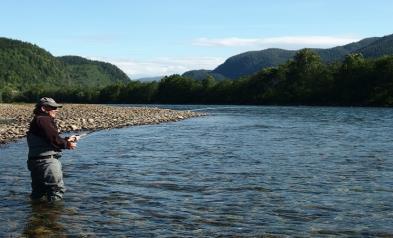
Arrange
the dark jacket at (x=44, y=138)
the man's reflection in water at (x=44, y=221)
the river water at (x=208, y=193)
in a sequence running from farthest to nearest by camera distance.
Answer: the dark jacket at (x=44, y=138), the river water at (x=208, y=193), the man's reflection in water at (x=44, y=221)

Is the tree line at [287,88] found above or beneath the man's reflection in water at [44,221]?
above

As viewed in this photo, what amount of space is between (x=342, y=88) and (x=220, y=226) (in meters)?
120

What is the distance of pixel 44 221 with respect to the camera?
31.8 ft

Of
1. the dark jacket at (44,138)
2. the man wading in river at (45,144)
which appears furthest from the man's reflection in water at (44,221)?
the dark jacket at (44,138)

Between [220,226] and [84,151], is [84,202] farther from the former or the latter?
[84,151]

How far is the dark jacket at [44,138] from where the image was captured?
10.4 metres

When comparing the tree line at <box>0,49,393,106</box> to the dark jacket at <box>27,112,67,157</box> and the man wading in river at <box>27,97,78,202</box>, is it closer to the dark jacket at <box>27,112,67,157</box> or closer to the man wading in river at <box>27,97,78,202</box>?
the man wading in river at <box>27,97,78,202</box>

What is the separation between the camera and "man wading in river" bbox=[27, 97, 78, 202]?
1041 centimetres

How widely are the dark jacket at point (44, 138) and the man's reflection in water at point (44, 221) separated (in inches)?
47.0

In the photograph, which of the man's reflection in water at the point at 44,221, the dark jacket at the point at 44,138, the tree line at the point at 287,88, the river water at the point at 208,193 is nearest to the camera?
the man's reflection in water at the point at 44,221

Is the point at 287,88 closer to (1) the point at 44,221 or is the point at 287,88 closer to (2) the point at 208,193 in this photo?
(2) the point at 208,193

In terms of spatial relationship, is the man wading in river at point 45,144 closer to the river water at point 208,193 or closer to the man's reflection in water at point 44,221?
the man's reflection in water at point 44,221

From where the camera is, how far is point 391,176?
15.1 metres

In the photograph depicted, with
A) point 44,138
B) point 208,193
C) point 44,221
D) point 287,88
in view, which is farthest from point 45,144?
point 287,88
